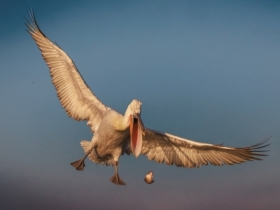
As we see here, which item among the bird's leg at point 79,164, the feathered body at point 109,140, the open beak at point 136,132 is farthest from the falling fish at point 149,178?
the bird's leg at point 79,164

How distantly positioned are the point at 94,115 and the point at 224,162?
3.08 meters

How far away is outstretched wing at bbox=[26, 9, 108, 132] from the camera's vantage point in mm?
8352

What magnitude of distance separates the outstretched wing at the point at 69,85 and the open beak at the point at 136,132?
1290mm

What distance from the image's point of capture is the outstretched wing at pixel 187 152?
822 centimetres

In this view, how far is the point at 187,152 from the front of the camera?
28.2 feet

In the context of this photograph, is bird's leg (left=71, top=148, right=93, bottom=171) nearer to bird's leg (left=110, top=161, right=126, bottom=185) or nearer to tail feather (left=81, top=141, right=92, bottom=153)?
tail feather (left=81, top=141, right=92, bottom=153)

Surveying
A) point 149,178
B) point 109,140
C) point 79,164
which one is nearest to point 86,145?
point 79,164

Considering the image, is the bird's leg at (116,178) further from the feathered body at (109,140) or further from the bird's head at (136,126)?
the bird's head at (136,126)

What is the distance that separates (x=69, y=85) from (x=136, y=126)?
225cm

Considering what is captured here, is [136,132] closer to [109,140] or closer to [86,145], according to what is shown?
[109,140]

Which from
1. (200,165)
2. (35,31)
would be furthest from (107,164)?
(35,31)

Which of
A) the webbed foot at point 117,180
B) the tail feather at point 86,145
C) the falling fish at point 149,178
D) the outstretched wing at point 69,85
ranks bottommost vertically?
the webbed foot at point 117,180

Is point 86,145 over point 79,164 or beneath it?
over

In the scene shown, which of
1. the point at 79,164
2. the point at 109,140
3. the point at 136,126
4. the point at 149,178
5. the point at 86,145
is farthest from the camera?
the point at 86,145
